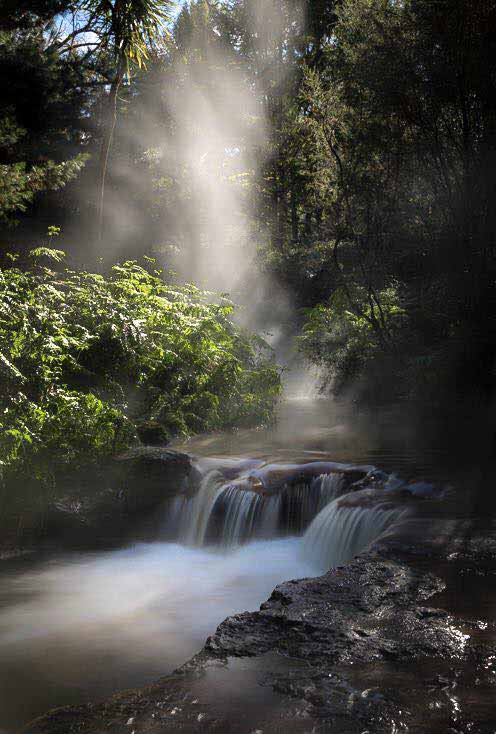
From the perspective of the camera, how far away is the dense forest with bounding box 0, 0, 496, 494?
1144 centimetres

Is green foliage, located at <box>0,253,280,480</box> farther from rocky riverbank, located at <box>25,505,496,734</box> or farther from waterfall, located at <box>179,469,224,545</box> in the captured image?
rocky riverbank, located at <box>25,505,496,734</box>

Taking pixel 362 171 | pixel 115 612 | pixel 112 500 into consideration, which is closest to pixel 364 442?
pixel 112 500

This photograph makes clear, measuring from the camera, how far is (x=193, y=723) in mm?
3832

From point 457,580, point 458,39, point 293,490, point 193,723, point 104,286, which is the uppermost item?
point 458,39

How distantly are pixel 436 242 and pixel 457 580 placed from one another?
12338 mm

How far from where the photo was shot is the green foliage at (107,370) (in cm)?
905

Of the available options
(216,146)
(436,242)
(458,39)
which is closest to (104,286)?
(436,242)

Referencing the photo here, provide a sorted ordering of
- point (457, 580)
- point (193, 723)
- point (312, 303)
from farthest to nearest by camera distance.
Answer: point (312, 303) → point (457, 580) → point (193, 723)

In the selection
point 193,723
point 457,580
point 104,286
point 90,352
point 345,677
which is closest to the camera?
point 193,723

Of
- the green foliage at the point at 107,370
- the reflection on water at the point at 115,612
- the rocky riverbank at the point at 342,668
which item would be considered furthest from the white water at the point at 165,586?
the green foliage at the point at 107,370

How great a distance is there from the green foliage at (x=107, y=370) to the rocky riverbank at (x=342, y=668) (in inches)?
175

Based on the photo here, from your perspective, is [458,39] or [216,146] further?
[216,146]

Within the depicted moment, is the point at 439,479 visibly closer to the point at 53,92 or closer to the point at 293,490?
the point at 293,490

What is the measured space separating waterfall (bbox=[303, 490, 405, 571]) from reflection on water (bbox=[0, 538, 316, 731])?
22 cm
